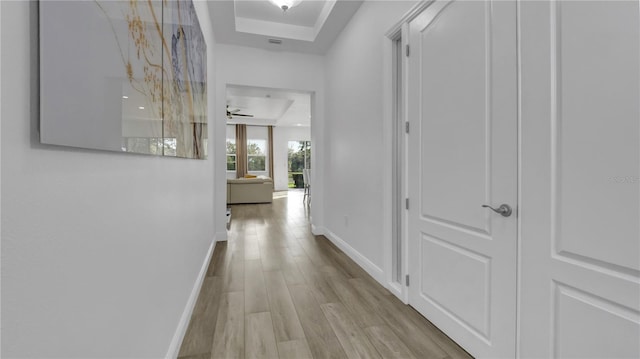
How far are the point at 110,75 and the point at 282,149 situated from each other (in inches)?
450

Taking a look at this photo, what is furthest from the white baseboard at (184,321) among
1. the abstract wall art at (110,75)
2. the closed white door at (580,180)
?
the closed white door at (580,180)

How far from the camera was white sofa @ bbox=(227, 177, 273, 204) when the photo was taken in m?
7.95

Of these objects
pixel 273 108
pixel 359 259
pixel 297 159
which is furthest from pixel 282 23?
pixel 297 159

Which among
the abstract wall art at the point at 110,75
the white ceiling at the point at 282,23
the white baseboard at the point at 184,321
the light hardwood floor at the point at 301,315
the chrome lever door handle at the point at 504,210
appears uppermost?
the white ceiling at the point at 282,23

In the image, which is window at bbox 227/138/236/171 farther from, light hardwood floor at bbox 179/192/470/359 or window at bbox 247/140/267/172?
light hardwood floor at bbox 179/192/470/359

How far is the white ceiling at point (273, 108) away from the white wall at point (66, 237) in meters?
4.80

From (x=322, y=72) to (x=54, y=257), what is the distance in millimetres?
4266

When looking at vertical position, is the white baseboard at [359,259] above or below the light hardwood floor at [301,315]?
above

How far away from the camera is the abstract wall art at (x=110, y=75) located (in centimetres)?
59

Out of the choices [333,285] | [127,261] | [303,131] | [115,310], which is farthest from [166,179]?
[303,131]

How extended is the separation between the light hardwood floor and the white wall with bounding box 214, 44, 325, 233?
113 centimetres

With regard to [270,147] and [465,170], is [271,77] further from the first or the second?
[270,147]

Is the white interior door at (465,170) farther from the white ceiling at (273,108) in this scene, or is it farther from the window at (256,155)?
the window at (256,155)

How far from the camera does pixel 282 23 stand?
3908 millimetres
